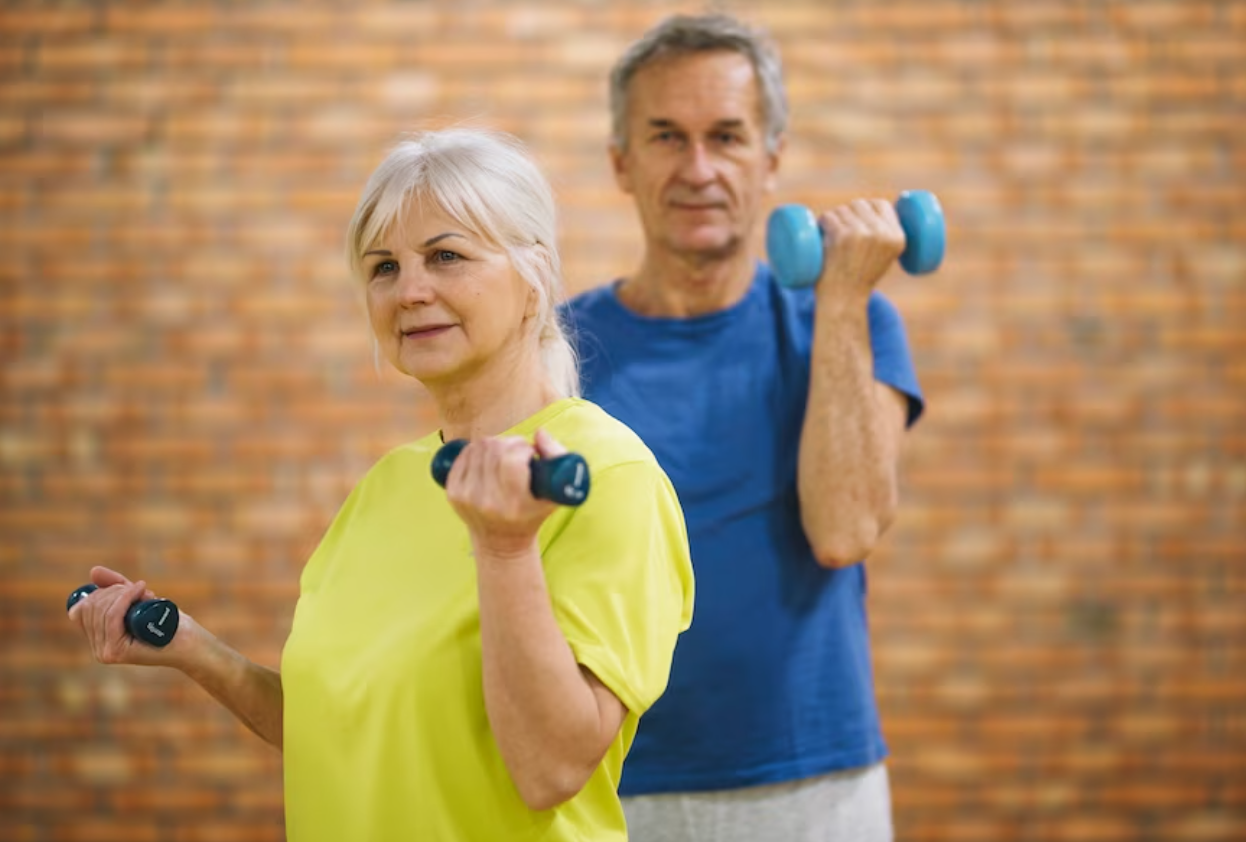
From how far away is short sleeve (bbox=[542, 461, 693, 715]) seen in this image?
119 centimetres

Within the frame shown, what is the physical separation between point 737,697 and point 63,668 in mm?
2267

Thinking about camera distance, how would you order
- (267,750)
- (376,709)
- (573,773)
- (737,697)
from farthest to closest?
(267,750), (737,697), (376,709), (573,773)

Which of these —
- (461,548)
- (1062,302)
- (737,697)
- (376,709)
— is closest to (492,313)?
(461,548)

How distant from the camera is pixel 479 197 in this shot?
4.47 ft

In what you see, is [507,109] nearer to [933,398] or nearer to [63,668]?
[933,398]

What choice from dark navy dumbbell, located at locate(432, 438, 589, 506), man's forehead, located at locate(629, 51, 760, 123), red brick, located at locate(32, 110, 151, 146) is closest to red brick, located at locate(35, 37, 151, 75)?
red brick, located at locate(32, 110, 151, 146)

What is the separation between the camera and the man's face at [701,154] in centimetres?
205

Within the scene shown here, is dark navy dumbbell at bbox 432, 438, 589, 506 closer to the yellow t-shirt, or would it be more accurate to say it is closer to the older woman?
the older woman

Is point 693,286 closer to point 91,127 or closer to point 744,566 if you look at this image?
point 744,566

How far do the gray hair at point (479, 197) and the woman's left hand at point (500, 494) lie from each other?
0.31 m

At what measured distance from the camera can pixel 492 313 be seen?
4.48 feet

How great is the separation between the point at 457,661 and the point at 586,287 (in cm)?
234

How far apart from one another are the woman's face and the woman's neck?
0.02 m

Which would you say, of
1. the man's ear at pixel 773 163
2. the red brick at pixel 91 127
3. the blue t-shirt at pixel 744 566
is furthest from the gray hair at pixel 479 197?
the red brick at pixel 91 127
